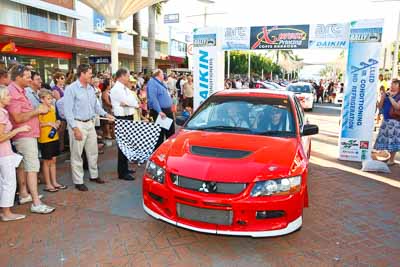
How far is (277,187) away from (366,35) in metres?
5.37

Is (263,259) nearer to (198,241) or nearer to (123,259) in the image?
(198,241)

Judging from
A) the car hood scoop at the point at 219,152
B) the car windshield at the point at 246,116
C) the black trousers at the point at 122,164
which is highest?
the car windshield at the point at 246,116

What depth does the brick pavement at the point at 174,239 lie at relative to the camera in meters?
3.43

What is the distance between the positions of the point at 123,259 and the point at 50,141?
247cm

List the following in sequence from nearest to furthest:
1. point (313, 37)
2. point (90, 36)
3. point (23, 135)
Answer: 1. point (23, 135)
2. point (313, 37)
3. point (90, 36)

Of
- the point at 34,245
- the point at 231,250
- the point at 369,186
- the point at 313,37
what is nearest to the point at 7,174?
the point at 34,245

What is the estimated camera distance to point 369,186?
19.2ft

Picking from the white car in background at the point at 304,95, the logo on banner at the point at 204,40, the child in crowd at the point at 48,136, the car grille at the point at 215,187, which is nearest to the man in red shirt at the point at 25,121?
the child in crowd at the point at 48,136

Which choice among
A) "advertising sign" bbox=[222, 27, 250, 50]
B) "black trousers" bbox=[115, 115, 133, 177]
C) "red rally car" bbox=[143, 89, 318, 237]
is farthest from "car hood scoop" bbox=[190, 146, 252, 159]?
"advertising sign" bbox=[222, 27, 250, 50]

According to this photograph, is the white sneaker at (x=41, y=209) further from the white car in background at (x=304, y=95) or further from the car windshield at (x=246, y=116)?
the white car in background at (x=304, y=95)

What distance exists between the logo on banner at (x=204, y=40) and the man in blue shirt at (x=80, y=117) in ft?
16.2

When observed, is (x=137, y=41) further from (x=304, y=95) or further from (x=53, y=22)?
(x=53, y=22)

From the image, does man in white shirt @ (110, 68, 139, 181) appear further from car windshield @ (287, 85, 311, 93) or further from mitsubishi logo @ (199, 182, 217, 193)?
car windshield @ (287, 85, 311, 93)

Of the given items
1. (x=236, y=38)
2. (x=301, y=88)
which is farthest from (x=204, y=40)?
(x=301, y=88)
